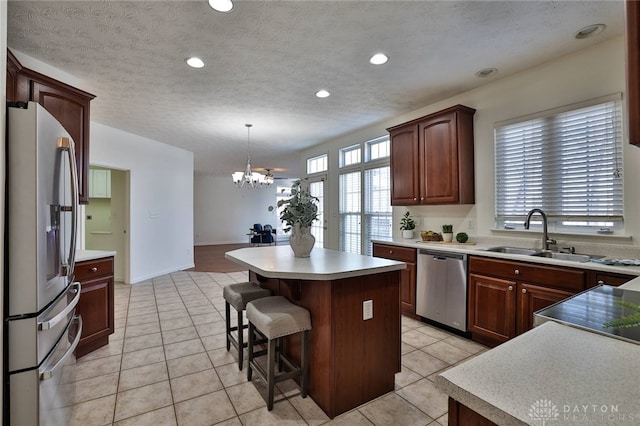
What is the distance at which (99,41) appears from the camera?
2.42m

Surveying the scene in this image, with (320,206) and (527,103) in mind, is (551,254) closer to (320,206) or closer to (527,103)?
(527,103)

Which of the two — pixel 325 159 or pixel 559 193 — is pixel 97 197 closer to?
pixel 325 159

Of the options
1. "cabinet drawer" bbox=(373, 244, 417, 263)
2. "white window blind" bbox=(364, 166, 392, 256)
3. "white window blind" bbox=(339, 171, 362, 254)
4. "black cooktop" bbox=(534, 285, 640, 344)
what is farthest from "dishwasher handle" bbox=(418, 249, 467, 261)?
"white window blind" bbox=(339, 171, 362, 254)

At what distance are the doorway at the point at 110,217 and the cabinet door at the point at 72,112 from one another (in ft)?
9.34

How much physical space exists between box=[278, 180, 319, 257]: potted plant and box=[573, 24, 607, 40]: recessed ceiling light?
241cm

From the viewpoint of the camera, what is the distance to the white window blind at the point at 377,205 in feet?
15.1

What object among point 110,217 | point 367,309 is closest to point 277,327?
point 367,309

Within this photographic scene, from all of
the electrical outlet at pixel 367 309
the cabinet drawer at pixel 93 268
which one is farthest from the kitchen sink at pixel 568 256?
the cabinet drawer at pixel 93 268

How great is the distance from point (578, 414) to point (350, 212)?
15.8 ft

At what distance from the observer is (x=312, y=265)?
2.12m

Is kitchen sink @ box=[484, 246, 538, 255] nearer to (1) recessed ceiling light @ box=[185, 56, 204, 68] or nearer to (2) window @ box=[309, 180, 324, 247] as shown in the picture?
(1) recessed ceiling light @ box=[185, 56, 204, 68]

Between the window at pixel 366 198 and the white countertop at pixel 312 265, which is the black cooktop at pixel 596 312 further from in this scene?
the window at pixel 366 198

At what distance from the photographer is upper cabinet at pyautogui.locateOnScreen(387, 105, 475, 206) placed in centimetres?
336

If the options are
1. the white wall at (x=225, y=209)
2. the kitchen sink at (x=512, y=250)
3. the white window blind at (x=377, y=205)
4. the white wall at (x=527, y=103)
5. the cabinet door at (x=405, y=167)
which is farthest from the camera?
the white wall at (x=225, y=209)
